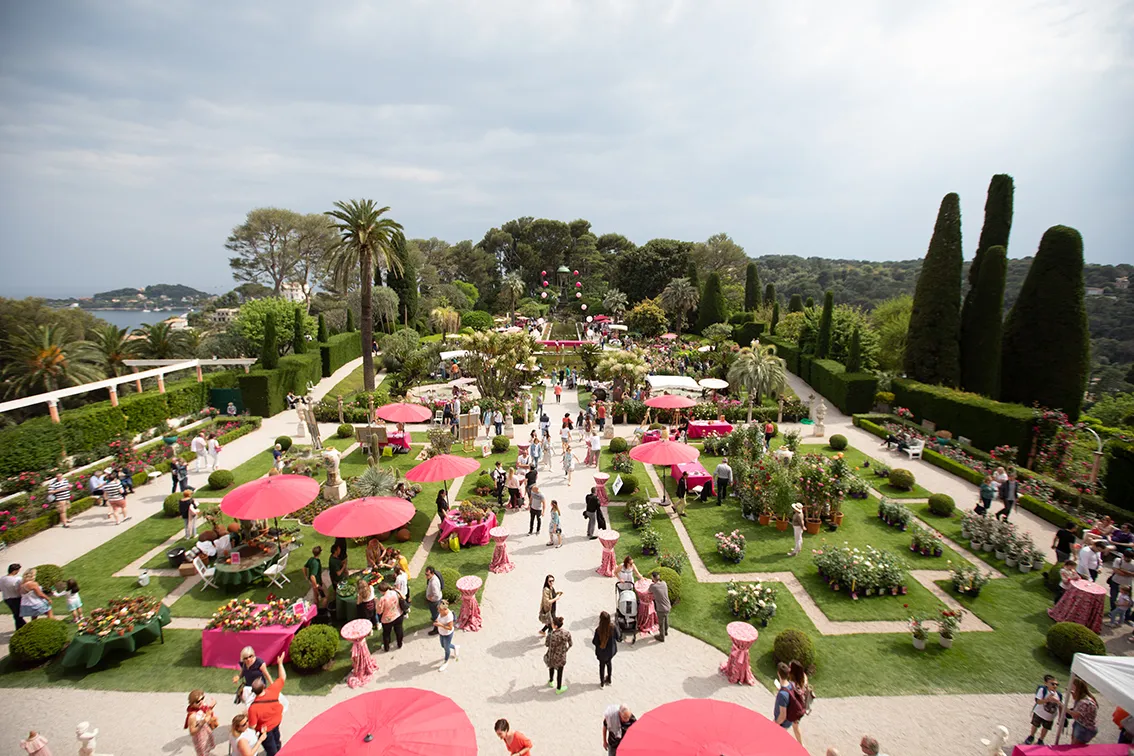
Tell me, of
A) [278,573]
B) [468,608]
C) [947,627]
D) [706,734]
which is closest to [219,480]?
[278,573]

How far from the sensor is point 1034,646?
1005 centimetres

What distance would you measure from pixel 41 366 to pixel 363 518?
25532 mm

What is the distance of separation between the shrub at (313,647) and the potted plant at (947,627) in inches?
437

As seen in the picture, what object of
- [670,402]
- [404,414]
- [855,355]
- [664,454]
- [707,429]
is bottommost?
[707,429]

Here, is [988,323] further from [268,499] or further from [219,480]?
[219,480]

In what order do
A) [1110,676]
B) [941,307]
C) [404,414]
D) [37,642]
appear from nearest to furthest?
[1110,676]
[37,642]
[404,414]
[941,307]

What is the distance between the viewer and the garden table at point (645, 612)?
404 inches

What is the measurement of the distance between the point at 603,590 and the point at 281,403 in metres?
23.8

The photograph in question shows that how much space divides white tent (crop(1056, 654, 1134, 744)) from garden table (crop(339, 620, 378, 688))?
10469mm

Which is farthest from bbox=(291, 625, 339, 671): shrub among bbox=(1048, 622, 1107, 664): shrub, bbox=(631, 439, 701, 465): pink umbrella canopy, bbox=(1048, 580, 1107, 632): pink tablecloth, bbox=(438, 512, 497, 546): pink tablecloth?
bbox=(1048, 580, 1107, 632): pink tablecloth

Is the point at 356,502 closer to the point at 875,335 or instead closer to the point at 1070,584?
the point at 1070,584

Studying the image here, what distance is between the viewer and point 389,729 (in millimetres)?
5430

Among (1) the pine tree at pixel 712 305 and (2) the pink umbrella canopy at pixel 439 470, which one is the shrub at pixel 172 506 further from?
(1) the pine tree at pixel 712 305

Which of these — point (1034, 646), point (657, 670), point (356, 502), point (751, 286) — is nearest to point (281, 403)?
point (356, 502)
